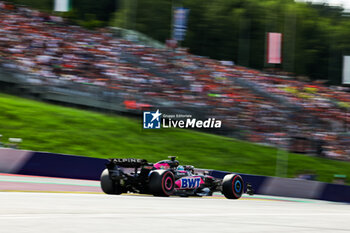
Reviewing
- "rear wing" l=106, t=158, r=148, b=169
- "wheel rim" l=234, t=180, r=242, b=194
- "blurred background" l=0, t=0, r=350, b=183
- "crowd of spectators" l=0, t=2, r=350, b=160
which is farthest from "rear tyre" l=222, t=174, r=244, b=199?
"crowd of spectators" l=0, t=2, r=350, b=160

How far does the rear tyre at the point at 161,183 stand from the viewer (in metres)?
9.61

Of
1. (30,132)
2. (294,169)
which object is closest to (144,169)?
(30,132)

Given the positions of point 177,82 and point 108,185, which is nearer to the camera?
point 108,185

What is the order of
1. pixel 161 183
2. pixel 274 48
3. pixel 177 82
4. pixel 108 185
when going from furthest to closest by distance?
pixel 274 48 → pixel 177 82 → pixel 108 185 → pixel 161 183

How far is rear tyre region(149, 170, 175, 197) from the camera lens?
9.61 metres

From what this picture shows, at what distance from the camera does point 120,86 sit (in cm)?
2078

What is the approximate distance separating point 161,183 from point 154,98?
1158 centimetres

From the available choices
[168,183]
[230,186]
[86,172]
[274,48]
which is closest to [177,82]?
[274,48]

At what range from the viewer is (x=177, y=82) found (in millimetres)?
21828

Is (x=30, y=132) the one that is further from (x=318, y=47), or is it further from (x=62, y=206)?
(x=318, y=47)

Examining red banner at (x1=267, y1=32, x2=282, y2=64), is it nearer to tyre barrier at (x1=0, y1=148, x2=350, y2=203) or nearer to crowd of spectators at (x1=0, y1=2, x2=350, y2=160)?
crowd of spectators at (x1=0, y1=2, x2=350, y2=160)

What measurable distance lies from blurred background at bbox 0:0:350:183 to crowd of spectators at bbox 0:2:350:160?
4 centimetres

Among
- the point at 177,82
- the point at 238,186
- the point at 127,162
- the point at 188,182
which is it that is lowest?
the point at 238,186

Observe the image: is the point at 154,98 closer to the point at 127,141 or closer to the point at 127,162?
the point at 127,141
